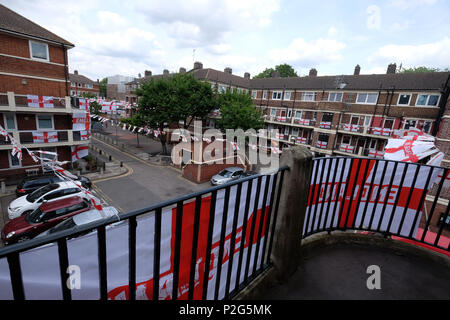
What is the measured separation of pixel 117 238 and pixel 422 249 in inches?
233

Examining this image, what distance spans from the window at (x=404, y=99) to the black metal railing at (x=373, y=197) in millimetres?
21500

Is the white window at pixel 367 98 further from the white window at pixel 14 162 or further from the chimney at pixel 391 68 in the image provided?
the white window at pixel 14 162

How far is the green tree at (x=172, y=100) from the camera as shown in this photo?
944 inches

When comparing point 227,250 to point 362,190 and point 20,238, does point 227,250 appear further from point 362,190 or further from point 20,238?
point 20,238

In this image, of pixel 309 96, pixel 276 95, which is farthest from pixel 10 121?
pixel 309 96

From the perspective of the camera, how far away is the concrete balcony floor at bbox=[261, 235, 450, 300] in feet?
11.2

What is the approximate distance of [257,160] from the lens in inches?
1110

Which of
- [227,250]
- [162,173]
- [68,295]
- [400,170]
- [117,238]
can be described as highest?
[400,170]

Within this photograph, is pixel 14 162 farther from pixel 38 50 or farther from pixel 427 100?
pixel 427 100

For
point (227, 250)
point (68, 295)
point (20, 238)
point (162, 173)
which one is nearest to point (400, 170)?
point (227, 250)

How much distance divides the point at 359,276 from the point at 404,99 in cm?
2448

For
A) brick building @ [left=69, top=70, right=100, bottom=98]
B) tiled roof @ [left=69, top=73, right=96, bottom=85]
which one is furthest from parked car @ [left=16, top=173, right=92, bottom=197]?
tiled roof @ [left=69, top=73, right=96, bottom=85]

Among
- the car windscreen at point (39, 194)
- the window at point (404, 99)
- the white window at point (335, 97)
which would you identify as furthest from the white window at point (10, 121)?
the window at point (404, 99)

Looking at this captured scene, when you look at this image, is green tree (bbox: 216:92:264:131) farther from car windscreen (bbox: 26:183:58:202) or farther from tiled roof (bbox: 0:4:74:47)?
car windscreen (bbox: 26:183:58:202)
